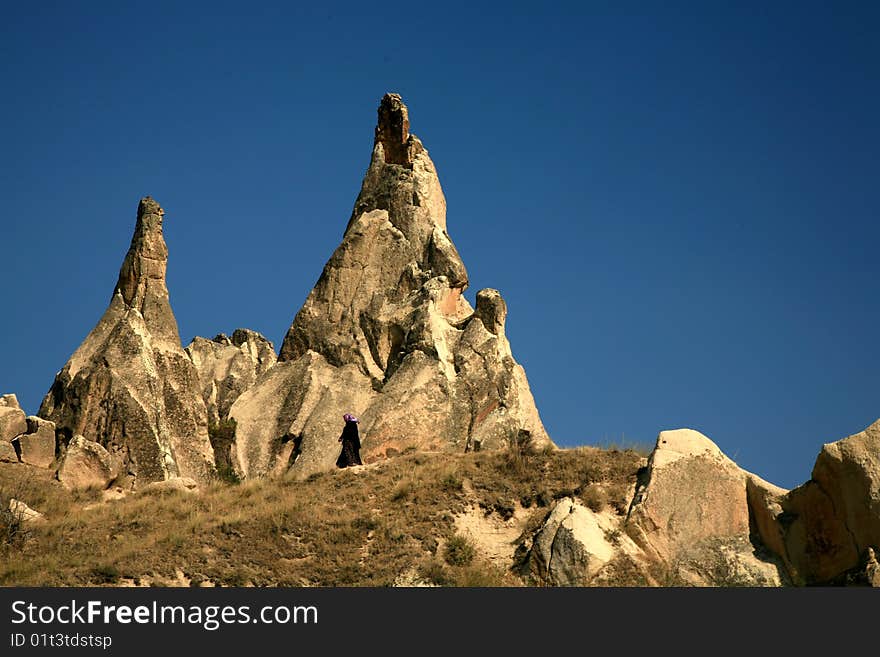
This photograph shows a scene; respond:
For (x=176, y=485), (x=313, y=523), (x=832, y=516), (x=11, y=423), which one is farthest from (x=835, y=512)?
(x=11, y=423)

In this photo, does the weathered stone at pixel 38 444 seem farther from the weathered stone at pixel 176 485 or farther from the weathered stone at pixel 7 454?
the weathered stone at pixel 176 485

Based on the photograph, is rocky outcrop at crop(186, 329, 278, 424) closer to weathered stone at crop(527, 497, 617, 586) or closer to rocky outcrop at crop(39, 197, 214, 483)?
rocky outcrop at crop(39, 197, 214, 483)

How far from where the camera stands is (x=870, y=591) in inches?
767

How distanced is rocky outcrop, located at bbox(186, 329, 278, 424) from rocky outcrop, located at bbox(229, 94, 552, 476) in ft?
6.93

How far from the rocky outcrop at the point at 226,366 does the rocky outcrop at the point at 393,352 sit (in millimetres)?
2111

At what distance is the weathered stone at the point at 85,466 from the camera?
33250mm

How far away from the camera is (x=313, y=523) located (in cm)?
2781

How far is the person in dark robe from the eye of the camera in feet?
108

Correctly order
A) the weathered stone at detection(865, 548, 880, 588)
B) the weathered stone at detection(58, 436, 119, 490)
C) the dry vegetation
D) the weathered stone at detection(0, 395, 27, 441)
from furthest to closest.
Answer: the weathered stone at detection(0, 395, 27, 441), the weathered stone at detection(58, 436, 119, 490), the dry vegetation, the weathered stone at detection(865, 548, 880, 588)

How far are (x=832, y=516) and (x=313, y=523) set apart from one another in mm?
9927

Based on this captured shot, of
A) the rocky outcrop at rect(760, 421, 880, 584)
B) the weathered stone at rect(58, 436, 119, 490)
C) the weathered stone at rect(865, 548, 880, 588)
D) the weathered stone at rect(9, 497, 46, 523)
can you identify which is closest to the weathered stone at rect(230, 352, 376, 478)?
the weathered stone at rect(58, 436, 119, 490)

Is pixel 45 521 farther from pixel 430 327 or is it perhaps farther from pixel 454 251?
pixel 454 251

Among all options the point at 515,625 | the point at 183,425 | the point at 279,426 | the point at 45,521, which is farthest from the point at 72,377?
the point at 515,625

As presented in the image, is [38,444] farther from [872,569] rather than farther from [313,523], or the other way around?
[872,569]
